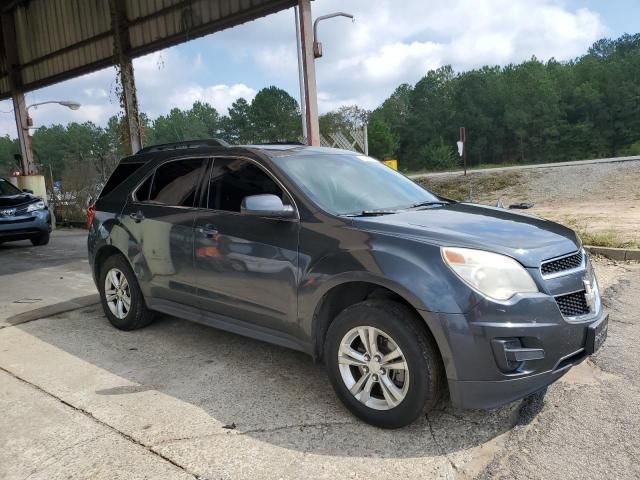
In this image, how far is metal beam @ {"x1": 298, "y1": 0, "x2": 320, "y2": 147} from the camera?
8.73 metres

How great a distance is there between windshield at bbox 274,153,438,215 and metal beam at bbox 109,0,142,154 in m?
9.67

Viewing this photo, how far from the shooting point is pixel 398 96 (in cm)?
9900

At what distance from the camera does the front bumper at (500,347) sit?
266 cm

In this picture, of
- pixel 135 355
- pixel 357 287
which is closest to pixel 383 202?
pixel 357 287

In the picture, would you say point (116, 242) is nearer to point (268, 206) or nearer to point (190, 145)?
point (190, 145)

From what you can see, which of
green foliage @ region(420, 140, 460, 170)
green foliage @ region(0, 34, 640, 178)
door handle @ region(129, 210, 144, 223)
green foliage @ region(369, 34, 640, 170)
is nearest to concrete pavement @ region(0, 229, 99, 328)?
door handle @ region(129, 210, 144, 223)

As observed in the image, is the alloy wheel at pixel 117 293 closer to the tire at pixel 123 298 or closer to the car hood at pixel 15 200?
the tire at pixel 123 298

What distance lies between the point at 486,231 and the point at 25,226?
432 inches

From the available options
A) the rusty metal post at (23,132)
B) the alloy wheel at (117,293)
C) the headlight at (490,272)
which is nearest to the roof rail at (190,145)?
the alloy wheel at (117,293)

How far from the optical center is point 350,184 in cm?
391

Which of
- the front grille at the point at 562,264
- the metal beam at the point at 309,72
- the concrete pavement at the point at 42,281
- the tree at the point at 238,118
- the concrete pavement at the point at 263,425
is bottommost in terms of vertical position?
the concrete pavement at the point at 263,425

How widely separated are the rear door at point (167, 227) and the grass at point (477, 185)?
15729mm

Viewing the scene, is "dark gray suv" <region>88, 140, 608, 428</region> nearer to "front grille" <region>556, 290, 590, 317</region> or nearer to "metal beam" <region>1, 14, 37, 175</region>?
"front grille" <region>556, 290, 590, 317</region>

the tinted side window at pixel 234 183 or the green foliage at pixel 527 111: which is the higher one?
the green foliage at pixel 527 111
